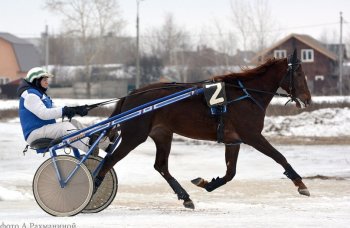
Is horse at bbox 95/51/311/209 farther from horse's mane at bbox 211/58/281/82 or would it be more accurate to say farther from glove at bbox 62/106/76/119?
glove at bbox 62/106/76/119

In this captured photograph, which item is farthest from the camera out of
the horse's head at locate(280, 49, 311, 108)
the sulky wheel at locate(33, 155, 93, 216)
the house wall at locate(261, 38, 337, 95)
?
the house wall at locate(261, 38, 337, 95)

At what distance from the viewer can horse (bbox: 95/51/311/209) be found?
11641mm

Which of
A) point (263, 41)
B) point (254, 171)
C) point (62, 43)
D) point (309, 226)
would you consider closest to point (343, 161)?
point (254, 171)

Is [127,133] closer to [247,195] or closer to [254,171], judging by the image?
[247,195]

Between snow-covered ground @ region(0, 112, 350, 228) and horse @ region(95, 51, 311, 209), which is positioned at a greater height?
horse @ region(95, 51, 311, 209)

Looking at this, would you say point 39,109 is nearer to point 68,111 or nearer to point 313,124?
point 68,111

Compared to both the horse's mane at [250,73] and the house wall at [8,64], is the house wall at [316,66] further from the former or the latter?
the horse's mane at [250,73]

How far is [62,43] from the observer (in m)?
118

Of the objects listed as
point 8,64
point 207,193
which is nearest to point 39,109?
point 207,193

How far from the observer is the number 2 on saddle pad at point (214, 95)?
1148 cm

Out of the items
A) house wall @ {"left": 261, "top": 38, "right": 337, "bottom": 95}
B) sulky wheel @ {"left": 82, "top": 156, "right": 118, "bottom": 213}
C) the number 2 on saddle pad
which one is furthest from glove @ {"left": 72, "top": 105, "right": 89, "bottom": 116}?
house wall @ {"left": 261, "top": 38, "right": 337, "bottom": 95}

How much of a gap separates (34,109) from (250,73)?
10.8 ft

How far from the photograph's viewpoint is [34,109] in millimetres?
10797

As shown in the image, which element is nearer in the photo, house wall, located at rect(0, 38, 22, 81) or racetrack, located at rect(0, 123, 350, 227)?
racetrack, located at rect(0, 123, 350, 227)
